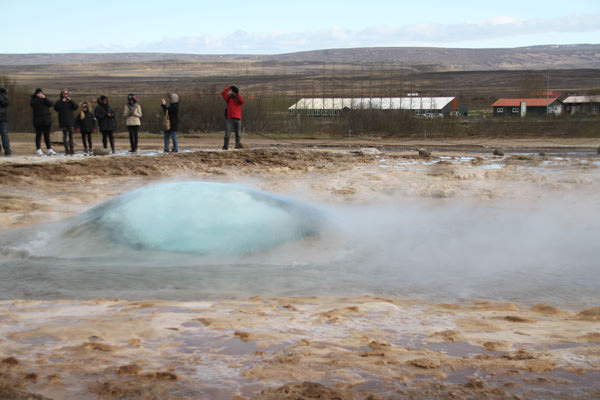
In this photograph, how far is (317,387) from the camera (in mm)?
2906

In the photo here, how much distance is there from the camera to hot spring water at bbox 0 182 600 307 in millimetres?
5504

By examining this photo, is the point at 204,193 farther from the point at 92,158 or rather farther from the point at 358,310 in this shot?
the point at 92,158

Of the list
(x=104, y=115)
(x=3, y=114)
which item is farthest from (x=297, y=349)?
(x=104, y=115)

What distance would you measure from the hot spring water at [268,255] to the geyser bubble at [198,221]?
0.04 ft

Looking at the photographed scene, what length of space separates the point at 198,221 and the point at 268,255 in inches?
32.6

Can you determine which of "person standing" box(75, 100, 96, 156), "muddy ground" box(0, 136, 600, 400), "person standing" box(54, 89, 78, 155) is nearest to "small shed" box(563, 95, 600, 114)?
"person standing" box(75, 100, 96, 156)

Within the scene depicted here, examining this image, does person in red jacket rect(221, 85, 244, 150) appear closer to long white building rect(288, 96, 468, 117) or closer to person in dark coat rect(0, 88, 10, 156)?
person in dark coat rect(0, 88, 10, 156)

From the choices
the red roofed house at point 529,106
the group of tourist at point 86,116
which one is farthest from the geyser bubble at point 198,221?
the red roofed house at point 529,106

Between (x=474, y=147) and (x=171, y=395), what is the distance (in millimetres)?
22271

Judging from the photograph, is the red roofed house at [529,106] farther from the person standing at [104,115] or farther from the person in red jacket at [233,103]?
the person standing at [104,115]

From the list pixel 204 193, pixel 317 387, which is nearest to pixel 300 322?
pixel 317 387

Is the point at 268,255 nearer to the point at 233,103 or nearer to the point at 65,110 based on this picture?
the point at 233,103

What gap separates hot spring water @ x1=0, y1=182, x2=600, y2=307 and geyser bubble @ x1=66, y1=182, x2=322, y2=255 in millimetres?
11

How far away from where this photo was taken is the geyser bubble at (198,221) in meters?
6.53
